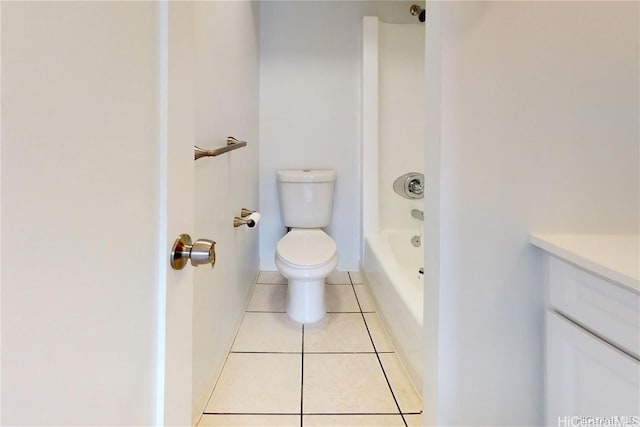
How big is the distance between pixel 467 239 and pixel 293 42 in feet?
8.25

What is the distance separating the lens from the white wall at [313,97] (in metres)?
3.02

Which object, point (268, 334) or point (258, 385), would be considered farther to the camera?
point (268, 334)

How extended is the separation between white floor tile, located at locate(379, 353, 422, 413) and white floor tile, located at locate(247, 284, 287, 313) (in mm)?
792

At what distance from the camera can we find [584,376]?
2.92 feet

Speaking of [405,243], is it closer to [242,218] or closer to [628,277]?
[242,218]

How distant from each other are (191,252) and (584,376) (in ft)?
2.96

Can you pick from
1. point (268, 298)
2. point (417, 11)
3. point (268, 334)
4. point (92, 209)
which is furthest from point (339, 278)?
point (92, 209)

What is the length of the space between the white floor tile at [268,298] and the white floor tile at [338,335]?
319mm

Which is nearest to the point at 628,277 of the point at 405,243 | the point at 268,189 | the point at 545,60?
the point at 545,60

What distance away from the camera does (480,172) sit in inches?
40.0

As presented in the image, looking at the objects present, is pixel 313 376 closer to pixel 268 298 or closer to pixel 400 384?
pixel 400 384

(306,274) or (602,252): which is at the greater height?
(602,252)

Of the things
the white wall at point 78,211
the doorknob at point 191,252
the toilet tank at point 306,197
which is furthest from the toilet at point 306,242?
the white wall at point 78,211

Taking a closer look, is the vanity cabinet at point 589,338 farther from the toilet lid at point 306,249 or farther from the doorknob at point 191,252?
the toilet lid at point 306,249
